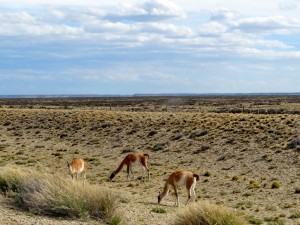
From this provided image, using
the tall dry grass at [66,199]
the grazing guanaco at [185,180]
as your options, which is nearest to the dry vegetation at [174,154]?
the tall dry grass at [66,199]

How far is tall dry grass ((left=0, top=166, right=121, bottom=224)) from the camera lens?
12.0m

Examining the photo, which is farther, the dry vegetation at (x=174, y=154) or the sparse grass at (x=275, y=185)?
the sparse grass at (x=275, y=185)

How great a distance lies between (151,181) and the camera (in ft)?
70.0

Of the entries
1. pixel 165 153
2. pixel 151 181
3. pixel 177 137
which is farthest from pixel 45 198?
pixel 177 137

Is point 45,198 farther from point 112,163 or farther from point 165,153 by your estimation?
point 165,153

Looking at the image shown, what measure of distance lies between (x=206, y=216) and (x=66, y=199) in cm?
360

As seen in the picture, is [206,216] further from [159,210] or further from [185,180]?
[185,180]

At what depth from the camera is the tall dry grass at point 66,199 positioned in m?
12.0

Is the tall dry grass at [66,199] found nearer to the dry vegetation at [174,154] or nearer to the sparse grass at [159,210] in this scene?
the dry vegetation at [174,154]

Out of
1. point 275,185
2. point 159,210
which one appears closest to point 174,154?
point 275,185

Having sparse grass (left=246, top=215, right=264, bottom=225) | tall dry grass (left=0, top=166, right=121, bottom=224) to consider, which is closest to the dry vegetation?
sparse grass (left=246, top=215, right=264, bottom=225)

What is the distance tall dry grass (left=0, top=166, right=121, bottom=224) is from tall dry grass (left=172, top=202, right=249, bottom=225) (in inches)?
67.8

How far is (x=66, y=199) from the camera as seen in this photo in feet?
39.9

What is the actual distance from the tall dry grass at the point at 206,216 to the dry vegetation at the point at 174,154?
3.32 feet
